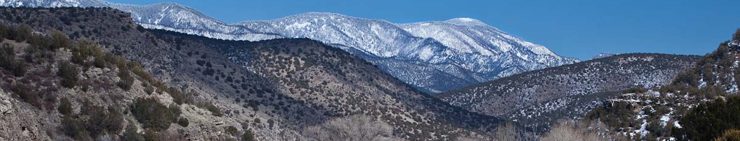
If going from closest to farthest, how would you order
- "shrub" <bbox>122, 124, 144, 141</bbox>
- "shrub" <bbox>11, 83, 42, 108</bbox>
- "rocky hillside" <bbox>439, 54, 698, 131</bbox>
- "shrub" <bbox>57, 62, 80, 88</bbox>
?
1. "shrub" <bbox>11, 83, 42, 108</bbox>
2. "shrub" <bbox>122, 124, 144, 141</bbox>
3. "shrub" <bbox>57, 62, 80, 88</bbox>
4. "rocky hillside" <bbox>439, 54, 698, 131</bbox>

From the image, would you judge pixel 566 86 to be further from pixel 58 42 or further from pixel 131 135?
pixel 131 135

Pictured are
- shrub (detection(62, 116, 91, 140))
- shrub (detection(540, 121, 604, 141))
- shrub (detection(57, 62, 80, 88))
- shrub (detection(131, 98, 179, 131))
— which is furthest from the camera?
shrub (detection(540, 121, 604, 141))

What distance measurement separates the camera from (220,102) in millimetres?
67375

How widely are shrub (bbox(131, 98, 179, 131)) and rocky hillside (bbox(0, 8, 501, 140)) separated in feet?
73.1

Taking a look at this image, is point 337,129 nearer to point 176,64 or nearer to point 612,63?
point 176,64

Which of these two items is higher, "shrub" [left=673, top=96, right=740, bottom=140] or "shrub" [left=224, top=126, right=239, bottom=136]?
"shrub" [left=673, top=96, right=740, bottom=140]

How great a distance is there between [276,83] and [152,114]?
188ft

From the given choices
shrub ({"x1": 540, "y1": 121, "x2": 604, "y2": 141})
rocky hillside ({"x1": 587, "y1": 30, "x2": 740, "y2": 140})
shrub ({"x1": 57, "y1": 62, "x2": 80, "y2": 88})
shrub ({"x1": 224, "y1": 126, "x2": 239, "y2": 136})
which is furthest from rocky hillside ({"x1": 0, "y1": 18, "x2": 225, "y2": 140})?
shrub ({"x1": 540, "y1": 121, "x2": 604, "y2": 141})

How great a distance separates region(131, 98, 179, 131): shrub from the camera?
26719mm

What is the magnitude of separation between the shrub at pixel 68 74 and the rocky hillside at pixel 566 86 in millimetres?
82351

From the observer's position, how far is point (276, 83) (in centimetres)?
8456

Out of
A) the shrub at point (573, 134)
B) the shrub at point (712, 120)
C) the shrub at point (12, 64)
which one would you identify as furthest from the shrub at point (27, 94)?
the shrub at point (573, 134)

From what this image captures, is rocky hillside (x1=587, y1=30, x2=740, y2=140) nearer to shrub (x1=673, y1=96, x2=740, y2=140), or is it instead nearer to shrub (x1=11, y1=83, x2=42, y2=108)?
shrub (x1=673, y1=96, x2=740, y2=140)

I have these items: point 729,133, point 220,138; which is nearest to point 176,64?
point 220,138
